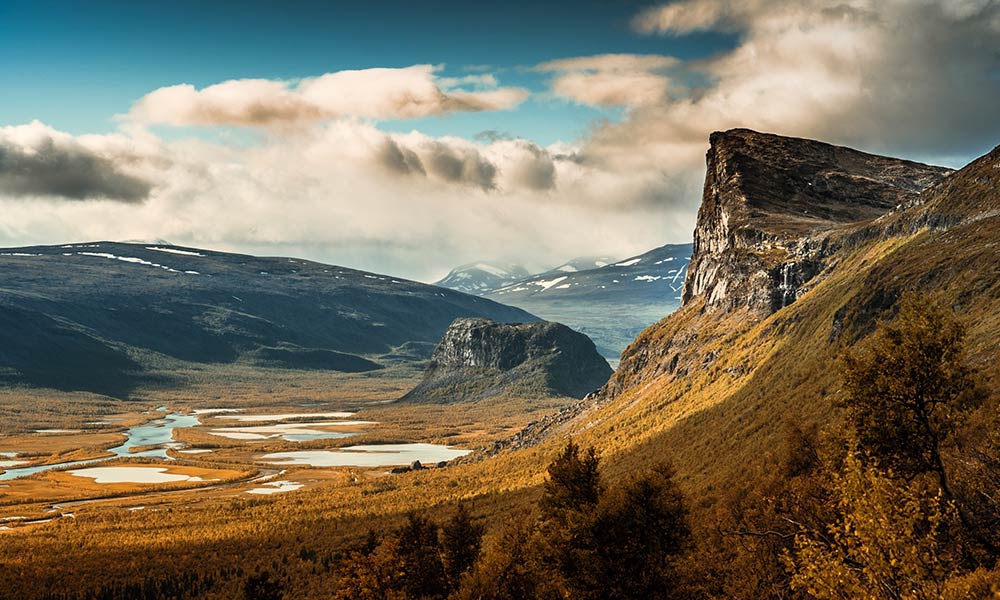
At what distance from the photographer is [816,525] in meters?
38.6

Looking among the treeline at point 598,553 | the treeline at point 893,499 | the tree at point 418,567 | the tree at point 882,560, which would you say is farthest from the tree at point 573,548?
the tree at point 882,560

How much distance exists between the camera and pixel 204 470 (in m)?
164

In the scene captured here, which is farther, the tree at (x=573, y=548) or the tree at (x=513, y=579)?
the tree at (x=513, y=579)

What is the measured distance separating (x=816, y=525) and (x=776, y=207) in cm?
12172

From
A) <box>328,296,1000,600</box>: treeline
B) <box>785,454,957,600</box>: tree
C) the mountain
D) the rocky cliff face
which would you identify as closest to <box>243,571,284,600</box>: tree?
<box>328,296,1000,600</box>: treeline

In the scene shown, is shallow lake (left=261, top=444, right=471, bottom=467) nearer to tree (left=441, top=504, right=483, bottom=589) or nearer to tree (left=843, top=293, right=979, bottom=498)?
tree (left=441, top=504, right=483, bottom=589)

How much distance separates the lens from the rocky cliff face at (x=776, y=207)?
119000 mm

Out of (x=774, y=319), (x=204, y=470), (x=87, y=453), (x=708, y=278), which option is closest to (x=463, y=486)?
(x=774, y=319)

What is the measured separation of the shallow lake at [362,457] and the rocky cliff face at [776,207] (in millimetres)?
72322

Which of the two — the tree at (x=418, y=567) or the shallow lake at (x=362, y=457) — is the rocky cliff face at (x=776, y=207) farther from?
the tree at (x=418, y=567)

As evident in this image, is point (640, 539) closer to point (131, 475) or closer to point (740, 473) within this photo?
point (740, 473)

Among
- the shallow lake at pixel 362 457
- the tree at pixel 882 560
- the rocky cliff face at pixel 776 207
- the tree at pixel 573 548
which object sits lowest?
the shallow lake at pixel 362 457

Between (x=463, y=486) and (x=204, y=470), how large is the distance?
78.4 m

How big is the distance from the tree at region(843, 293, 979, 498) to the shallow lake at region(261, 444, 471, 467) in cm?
14222
